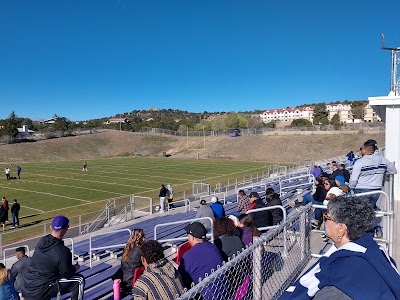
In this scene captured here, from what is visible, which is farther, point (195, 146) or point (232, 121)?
point (232, 121)

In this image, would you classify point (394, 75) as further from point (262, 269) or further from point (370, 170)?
point (262, 269)

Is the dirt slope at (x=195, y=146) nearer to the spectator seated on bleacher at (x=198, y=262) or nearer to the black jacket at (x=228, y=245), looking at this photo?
the black jacket at (x=228, y=245)

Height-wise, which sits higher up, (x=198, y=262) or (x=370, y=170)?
(x=370, y=170)

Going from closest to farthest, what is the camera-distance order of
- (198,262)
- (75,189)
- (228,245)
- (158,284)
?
(158,284)
(198,262)
(228,245)
(75,189)

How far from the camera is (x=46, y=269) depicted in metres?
4.14

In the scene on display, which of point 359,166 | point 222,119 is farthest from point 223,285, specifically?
point 222,119

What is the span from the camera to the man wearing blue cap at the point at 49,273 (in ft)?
Result: 13.6

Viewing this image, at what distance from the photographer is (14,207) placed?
16.4 metres

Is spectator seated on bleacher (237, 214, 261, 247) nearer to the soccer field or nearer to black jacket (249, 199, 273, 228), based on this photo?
black jacket (249, 199, 273, 228)

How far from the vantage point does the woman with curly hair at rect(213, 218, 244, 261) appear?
445 cm

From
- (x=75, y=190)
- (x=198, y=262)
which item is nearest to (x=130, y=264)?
(x=198, y=262)

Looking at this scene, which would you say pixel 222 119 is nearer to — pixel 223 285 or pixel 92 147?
pixel 92 147

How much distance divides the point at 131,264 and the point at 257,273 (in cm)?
209

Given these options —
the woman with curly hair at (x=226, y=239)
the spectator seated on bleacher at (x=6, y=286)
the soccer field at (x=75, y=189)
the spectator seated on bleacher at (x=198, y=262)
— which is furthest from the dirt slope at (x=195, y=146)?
the spectator seated on bleacher at (x=198, y=262)
